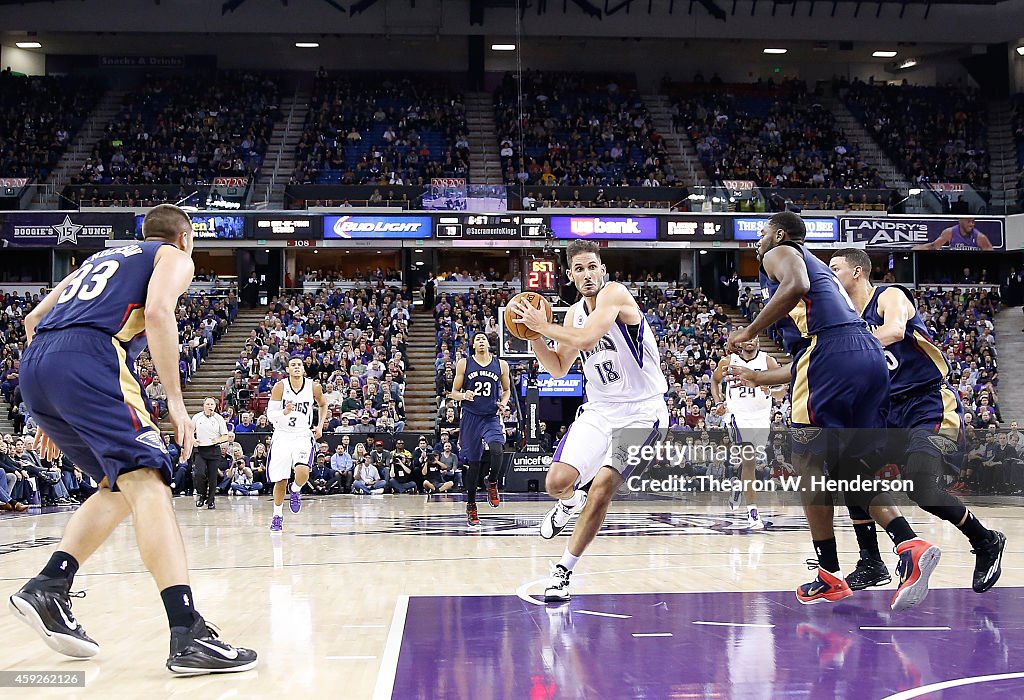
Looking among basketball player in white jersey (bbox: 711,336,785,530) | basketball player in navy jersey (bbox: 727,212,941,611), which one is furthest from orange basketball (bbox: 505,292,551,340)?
basketball player in white jersey (bbox: 711,336,785,530)

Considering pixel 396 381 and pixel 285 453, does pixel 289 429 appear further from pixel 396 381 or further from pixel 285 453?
pixel 396 381

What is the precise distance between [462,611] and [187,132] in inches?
1281

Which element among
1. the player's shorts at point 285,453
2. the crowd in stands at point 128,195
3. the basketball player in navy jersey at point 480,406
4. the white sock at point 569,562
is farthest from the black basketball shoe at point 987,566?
the crowd in stands at point 128,195

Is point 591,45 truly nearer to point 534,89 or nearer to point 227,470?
point 534,89

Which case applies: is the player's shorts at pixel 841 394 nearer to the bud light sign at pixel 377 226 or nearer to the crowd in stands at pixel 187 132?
the bud light sign at pixel 377 226

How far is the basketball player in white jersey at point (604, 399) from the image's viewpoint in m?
6.22

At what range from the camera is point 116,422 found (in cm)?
433

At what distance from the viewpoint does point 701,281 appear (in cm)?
3219

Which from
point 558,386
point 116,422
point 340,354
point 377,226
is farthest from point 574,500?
point 377,226

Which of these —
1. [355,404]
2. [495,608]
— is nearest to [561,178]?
[355,404]

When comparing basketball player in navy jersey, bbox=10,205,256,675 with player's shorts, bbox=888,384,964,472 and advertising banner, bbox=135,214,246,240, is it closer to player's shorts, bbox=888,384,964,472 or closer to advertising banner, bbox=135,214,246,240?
player's shorts, bbox=888,384,964,472

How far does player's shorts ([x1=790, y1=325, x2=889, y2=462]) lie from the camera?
570cm

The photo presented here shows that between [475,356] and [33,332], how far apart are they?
7.86 metres

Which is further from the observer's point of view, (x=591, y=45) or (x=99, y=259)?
(x=591, y=45)
